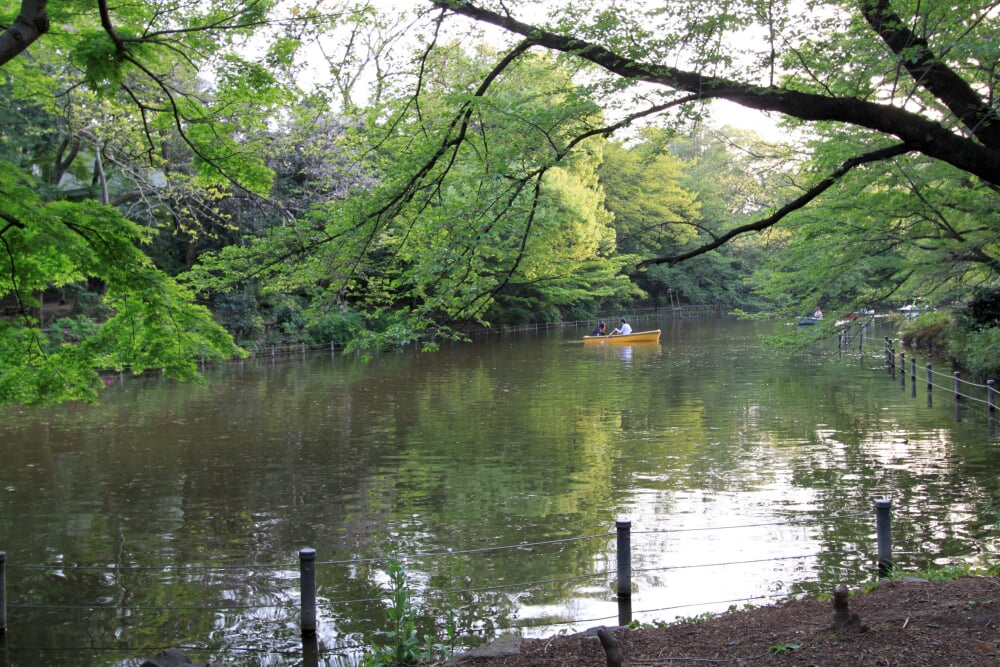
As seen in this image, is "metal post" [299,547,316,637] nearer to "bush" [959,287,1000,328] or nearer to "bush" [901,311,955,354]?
"bush" [959,287,1000,328]

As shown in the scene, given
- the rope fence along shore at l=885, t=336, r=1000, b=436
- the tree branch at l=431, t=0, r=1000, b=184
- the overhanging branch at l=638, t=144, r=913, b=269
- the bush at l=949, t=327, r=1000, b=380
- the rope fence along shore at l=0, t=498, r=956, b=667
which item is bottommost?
the rope fence along shore at l=0, t=498, r=956, b=667

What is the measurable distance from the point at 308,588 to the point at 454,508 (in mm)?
4505

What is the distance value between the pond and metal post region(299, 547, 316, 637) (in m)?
0.20

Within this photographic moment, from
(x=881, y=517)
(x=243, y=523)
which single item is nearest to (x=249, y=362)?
(x=243, y=523)

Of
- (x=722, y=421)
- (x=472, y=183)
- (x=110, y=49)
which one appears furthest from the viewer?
(x=722, y=421)

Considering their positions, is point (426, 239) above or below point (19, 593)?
above

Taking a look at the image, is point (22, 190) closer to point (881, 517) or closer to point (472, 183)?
point (472, 183)

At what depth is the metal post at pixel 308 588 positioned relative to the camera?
633 centimetres

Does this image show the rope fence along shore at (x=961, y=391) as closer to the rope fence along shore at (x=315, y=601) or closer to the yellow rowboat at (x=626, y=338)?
the rope fence along shore at (x=315, y=601)

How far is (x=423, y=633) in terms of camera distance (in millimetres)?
6906

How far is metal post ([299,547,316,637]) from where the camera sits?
249 inches

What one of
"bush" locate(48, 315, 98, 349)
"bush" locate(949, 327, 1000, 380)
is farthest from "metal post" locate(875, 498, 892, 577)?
"bush" locate(48, 315, 98, 349)

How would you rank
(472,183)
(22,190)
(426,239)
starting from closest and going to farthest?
(22,190) < (472,183) < (426,239)

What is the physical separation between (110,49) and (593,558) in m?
6.75
